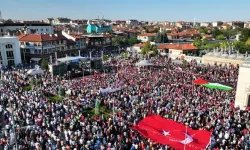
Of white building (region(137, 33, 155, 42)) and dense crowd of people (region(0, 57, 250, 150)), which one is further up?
white building (region(137, 33, 155, 42))

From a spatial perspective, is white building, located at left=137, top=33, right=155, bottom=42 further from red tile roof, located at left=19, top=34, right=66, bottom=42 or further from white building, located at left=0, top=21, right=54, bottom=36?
red tile roof, located at left=19, top=34, right=66, bottom=42

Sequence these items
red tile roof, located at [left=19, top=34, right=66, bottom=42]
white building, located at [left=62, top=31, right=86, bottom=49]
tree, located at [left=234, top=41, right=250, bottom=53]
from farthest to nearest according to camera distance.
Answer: white building, located at [left=62, top=31, right=86, bottom=49] → tree, located at [left=234, top=41, right=250, bottom=53] → red tile roof, located at [left=19, top=34, right=66, bottom=42]

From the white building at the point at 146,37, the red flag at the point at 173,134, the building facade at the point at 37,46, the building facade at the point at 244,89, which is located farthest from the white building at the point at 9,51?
the white building at the point at 146,37

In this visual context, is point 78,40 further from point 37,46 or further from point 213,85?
point 213,85

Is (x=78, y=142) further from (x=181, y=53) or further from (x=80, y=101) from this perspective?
(x=181, y=53)

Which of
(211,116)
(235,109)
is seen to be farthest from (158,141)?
(235,109)

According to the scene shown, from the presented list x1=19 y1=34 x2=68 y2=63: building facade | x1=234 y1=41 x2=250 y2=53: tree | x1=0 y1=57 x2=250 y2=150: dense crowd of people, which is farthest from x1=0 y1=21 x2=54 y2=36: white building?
x1=234 y1=41 x2=250 y2=53: tree

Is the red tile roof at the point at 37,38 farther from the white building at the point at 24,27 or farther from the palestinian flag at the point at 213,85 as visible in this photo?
the palestinian flag at the point at 213,85

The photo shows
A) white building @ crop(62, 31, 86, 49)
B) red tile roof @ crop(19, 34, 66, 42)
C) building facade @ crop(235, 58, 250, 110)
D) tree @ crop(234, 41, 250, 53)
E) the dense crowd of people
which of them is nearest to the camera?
the dense crowd of people
